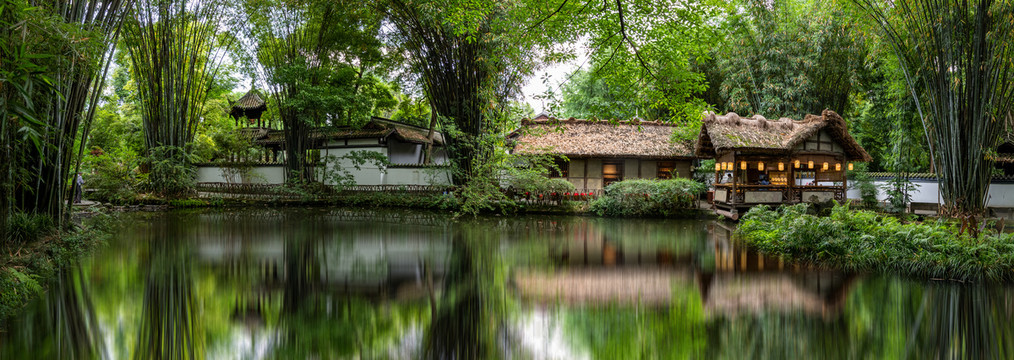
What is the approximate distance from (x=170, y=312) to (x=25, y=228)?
3.61m

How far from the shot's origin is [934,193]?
582 inches

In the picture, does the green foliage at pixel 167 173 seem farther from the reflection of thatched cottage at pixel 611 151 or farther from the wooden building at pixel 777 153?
the wooden building at pixel 777 153

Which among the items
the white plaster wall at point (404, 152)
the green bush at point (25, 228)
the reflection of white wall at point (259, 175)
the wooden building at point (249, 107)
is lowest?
the green bush at point (25, 228)

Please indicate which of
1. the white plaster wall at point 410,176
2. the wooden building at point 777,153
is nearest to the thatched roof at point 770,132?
the wooden building at point 777,153

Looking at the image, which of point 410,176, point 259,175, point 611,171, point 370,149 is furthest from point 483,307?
point 259,175

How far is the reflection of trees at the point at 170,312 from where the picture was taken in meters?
3.40

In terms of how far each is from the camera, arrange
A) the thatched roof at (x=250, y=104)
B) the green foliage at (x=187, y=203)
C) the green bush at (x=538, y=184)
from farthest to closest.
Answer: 1. the thatched roof at (x=250, y=104)
2. the green foliage at (x=187, y=203)
3. the green bush at (x=538, y=184)

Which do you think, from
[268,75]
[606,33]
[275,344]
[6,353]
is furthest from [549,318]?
[268,75]

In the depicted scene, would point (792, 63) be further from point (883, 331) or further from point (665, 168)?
point (883, 331)

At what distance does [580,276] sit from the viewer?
6152mm

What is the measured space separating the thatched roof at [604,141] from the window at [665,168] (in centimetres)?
81

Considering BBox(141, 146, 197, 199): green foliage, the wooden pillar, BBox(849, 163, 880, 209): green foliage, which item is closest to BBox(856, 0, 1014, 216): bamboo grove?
the wooden pillar

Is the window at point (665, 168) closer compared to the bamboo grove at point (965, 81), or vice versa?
the bamboo grove at point (965, 81)

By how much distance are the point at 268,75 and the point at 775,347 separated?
18.1 meters
